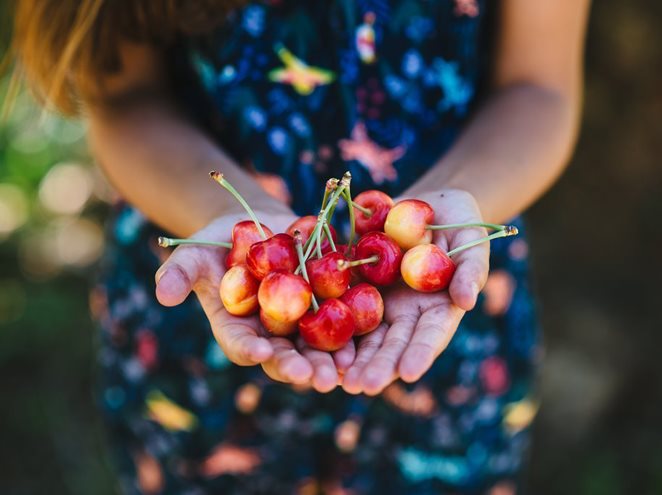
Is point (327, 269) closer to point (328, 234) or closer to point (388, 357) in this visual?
point (328, 234)

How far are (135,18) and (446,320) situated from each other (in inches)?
36.0

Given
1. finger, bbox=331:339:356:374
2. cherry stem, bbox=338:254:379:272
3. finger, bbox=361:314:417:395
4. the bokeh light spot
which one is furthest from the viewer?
the bokeh light spot

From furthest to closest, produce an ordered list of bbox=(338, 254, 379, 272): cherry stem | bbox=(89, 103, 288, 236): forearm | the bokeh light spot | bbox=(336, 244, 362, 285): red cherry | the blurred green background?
the bokeh light spot → the blurred green background → bbox=(89, 103, 288, 236): forearm → bbox=(336, 244, 362, 285): red cherry → bbox=(338, 254, 379, 272): cherry stem

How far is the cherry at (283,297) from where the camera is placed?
112cm

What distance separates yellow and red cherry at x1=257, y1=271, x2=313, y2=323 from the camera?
112 cm

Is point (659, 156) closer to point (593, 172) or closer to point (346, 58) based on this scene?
point (593, 172)

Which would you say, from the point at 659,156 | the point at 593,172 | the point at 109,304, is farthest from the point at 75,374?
the point at 659,156

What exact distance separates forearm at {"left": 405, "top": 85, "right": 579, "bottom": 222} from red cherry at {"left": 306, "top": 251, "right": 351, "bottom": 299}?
0.80 ft

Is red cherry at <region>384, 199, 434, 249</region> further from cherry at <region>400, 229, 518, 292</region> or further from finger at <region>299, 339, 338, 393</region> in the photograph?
finger at <region>299, 339, 338, 393</region>

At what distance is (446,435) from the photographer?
5.23 feet

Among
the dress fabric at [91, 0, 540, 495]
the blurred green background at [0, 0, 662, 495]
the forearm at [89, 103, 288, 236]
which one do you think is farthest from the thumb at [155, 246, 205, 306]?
the blurred green background at [0, 0, 662, 495]

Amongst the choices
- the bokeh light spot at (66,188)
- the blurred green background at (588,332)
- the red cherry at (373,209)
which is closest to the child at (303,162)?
the red cherry at (373,209)

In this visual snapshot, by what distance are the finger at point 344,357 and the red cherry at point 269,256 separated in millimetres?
165

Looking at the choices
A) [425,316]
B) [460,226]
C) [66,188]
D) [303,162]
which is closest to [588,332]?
[303,162]
